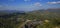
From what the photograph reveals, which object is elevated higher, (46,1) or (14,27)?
(46,1)

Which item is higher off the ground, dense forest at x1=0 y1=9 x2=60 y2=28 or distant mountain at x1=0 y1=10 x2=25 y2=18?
distant mountain at x1=0 y1=10 x2=25 y2=18

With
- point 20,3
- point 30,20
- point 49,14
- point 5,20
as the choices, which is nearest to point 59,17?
point 49,14

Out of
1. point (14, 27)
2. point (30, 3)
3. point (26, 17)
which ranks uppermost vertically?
point (30, 3)

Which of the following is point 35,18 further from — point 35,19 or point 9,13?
point 9,13

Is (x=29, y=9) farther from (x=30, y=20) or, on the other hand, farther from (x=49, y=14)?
(x=49, y=14)

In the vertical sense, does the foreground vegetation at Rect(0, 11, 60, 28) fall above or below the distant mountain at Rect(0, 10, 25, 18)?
below

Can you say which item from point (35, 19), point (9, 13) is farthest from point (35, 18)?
point (9, 13)

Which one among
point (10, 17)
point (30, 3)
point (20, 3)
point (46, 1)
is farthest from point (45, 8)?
point (10, 17)

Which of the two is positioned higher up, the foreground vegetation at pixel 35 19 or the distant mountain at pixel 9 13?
the distant mountain at pixel 9 13

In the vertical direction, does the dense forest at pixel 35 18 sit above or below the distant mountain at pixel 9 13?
below

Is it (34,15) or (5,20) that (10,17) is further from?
(34,15)
